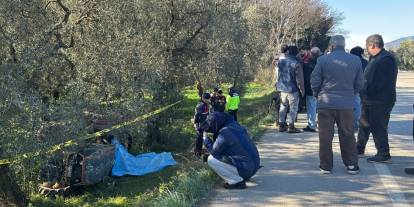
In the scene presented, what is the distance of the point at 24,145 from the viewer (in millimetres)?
6855

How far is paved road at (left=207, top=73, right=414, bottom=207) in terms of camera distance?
5.82 meters

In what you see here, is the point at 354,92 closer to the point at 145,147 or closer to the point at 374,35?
the point at 374,35

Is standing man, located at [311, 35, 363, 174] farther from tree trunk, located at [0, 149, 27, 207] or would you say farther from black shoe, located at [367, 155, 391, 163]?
tree trunk, located at [0, 149, 27, 207]

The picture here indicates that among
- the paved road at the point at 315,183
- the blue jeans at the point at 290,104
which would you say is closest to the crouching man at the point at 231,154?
the paved road at the point at 315,183

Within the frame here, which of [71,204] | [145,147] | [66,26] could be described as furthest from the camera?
[145,147]

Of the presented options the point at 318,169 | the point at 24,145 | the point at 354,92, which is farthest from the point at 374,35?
the point at 24,145

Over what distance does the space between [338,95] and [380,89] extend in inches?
39.7

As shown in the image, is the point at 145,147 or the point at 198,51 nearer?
the point at 145,147

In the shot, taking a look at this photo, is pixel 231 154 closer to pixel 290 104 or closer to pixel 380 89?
pixel 380 89

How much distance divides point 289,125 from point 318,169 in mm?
3504

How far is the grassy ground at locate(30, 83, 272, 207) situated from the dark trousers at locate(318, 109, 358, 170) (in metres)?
1.62

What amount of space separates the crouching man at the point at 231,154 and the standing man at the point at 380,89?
7.40 feet

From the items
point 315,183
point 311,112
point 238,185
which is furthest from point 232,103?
point 238,185

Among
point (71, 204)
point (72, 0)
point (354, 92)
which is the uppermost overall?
point (72, 0)
